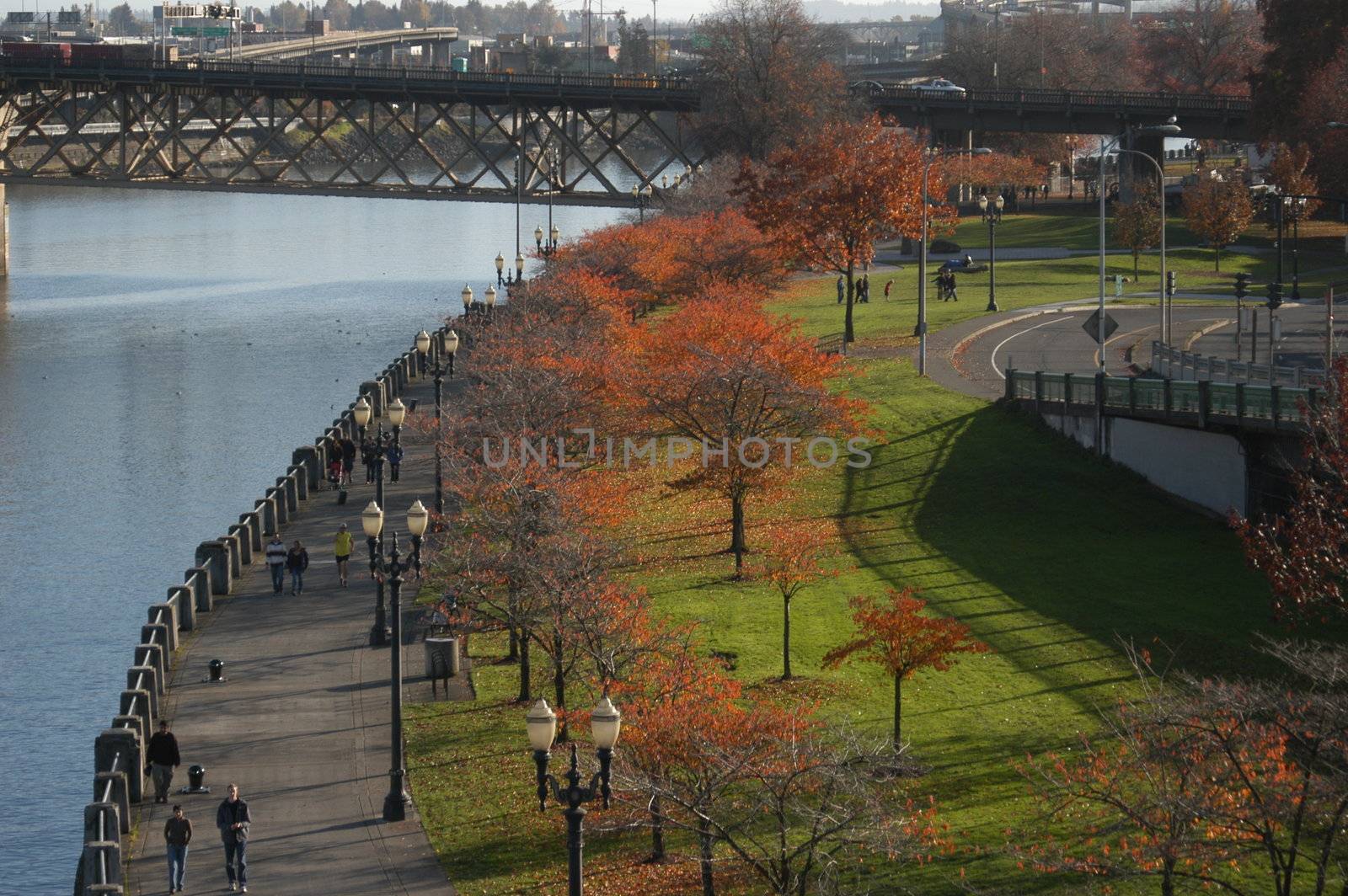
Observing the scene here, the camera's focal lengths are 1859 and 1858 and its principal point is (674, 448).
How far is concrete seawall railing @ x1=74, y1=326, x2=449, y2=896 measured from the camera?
2627 cm

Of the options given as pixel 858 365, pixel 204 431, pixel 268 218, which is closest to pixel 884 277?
pixel 858 365

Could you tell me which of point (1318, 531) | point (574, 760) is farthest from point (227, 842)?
point (1318, 531)

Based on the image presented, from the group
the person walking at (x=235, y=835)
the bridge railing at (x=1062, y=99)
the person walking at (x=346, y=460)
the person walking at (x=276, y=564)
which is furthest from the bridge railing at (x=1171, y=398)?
the bridge railing at (x=1062, y=99)

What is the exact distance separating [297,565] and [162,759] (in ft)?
42.1

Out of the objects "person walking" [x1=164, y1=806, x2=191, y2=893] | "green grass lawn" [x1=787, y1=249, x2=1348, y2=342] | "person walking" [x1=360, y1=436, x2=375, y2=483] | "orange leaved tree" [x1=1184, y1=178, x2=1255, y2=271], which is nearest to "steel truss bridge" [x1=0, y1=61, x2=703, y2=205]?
"green grass lawn" [x1=787, y1=249, x2=1348, y2=342]

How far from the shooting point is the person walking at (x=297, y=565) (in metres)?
42.2

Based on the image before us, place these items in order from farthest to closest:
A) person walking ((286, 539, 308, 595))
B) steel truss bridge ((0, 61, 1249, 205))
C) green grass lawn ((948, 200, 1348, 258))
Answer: steel truss bridge ((0, 61, 1249, 205)) < green grass lawn ((948, 200, 1348, 258)) < person walking ((286, 539, 308, 595))

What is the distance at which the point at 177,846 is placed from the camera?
25.4 meters

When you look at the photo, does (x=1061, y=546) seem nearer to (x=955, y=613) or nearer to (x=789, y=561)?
(x=955, y=613)

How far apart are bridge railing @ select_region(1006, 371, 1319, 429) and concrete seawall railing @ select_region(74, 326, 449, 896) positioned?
69.9 feet

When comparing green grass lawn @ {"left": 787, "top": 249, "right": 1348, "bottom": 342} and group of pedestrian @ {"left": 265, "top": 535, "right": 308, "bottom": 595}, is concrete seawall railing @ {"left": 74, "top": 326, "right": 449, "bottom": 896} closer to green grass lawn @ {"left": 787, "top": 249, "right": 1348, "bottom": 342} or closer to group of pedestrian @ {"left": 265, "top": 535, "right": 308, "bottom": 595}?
group of pedestrian @ {"left": 265, "top": 535, "right": 308, "bottom": 595}

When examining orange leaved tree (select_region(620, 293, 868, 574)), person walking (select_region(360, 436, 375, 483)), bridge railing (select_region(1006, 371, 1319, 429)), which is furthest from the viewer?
person walking (select_region(360, 436, 375, 483))

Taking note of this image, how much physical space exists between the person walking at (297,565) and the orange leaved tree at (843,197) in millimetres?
30857

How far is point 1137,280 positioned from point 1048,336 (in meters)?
17.0
